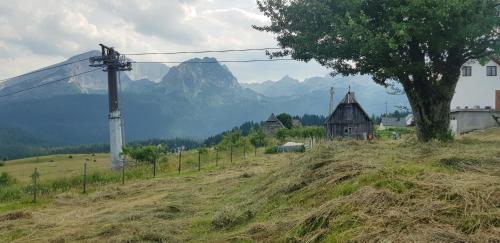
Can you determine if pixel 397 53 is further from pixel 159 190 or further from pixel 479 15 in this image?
pixel 159 190

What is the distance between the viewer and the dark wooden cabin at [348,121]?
5306 cm

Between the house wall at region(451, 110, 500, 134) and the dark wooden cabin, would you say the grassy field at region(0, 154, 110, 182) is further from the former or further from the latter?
the house wall at region(451, 110, 500, 134)

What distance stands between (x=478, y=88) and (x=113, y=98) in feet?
120

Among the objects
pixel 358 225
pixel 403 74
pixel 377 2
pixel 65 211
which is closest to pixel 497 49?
pixel 403 74

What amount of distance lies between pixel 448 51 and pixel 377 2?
339 cm

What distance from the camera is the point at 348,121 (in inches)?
2100

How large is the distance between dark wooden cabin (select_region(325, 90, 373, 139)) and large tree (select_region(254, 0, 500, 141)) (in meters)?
33.5

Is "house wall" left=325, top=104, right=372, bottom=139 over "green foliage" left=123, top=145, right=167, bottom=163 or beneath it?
over

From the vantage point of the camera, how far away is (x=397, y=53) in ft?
58.7

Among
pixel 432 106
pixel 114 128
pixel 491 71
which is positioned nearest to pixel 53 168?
pixel 114 128

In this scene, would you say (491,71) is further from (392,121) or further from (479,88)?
(392,121)

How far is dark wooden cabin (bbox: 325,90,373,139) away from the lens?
53.1 m

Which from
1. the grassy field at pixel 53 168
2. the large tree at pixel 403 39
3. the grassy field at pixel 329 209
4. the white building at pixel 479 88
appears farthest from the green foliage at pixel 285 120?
the grassy field at pixel 329 209

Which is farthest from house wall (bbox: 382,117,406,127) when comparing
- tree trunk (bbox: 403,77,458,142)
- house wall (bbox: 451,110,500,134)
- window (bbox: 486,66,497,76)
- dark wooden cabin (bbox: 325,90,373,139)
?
tree trunk (bbox: 403,77,458,142)
